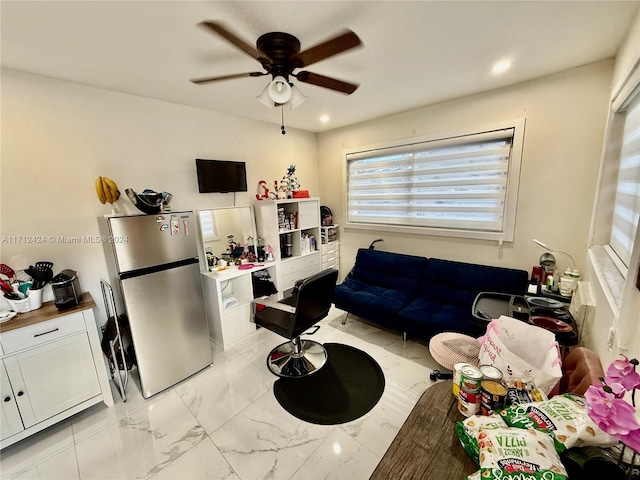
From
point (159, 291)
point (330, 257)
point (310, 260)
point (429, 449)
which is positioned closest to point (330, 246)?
point (330, 257)

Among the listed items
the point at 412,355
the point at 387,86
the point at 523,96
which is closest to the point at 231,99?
the point at 387,86

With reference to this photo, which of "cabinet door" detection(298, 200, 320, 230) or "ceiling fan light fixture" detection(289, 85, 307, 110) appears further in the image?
"cabinet door" detection(298, 200, 320, 230)

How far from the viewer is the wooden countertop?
5.25 feet

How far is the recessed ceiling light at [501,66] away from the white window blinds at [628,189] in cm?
79

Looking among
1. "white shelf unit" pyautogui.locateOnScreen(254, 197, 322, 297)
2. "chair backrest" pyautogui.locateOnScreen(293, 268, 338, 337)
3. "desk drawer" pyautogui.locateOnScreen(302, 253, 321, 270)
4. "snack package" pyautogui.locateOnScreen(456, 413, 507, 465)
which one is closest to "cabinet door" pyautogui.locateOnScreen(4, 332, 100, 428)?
"chair backrest" pyautogui.locateOnScreen(293, 268, 338, 337)

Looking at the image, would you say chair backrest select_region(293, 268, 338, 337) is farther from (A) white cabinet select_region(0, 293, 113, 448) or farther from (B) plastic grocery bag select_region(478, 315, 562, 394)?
(A) white cabinet select_region(0, 293, 113, 448)

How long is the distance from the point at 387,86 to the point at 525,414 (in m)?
2.42

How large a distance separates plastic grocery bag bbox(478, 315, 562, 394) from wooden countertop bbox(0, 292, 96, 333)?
2.52m

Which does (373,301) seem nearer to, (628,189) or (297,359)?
(297,359)

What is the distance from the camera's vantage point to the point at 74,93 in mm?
1986

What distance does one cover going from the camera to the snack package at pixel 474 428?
71cm

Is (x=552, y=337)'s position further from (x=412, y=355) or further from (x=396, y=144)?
(x=396, y=144)

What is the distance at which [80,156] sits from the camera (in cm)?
205

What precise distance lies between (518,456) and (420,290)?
241cm
